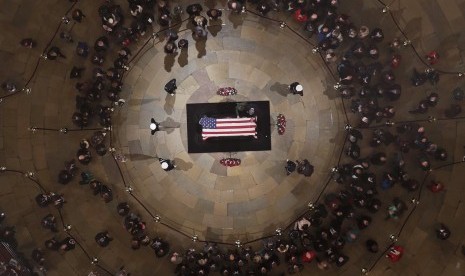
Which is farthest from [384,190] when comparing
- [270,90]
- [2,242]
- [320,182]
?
[2,242]

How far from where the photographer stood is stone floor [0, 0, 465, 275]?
20.5 meters

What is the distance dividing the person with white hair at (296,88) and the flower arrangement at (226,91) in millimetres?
2534

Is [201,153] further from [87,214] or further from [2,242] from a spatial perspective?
[2,242]

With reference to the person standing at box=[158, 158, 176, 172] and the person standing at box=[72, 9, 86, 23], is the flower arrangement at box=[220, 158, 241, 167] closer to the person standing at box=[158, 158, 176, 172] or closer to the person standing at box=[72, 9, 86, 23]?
the person standing at box=[158, 158, 176, 172]

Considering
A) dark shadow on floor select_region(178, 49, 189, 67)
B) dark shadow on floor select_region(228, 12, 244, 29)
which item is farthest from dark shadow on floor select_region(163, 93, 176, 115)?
dark shadow on floor select_region(228, 12, 244, 29)

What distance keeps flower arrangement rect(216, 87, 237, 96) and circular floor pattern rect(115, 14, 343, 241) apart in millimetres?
230

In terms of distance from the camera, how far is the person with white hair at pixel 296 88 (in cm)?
2006

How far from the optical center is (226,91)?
68.0 feet

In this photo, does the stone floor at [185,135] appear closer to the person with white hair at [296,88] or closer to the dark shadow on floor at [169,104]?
the dark shadow on floor at [169,104]

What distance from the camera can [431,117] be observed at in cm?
2048

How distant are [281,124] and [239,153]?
2289 millimetres

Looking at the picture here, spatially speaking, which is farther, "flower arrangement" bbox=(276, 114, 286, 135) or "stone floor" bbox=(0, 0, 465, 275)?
"flower arrangement" bbox=(276, 114, 286, 135)

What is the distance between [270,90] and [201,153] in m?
4.20

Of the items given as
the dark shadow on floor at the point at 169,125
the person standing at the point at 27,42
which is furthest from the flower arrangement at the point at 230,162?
the person standing at the point at 27,42
